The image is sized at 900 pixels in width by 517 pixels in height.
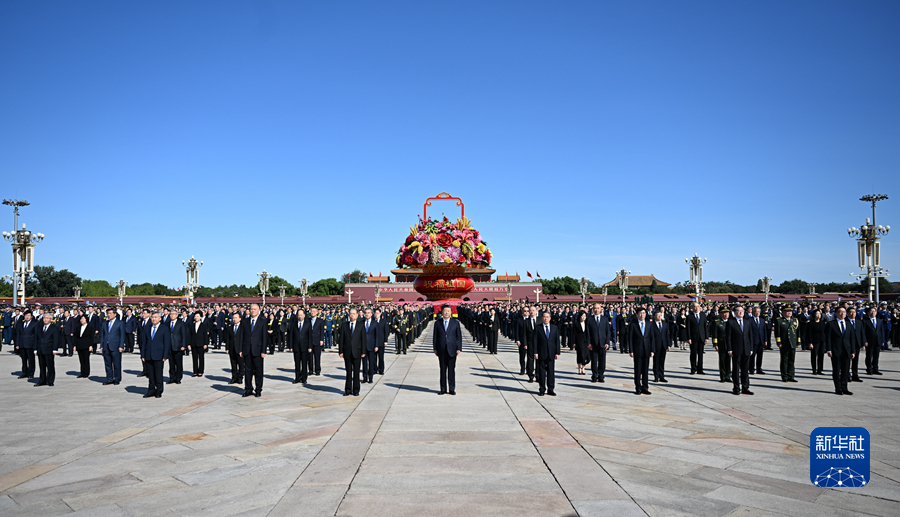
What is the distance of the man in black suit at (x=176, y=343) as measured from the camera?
1236 cm

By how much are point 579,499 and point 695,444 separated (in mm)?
2856

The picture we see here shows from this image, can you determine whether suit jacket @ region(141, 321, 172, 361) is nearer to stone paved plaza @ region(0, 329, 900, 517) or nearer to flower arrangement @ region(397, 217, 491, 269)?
stone paved plaza @ region(0, 329, 900, 517)

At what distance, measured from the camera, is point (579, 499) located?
4.90m

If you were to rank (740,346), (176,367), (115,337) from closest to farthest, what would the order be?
(740,346) < (115,337) < (176,367)

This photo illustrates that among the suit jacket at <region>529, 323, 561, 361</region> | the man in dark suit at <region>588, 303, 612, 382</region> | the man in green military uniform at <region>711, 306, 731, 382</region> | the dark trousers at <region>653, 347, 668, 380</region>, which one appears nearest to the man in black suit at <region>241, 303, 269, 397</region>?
the suit jacket at <region>529, 323, 561, 361</region>

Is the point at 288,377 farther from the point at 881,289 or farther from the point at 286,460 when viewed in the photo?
the point at 881,289

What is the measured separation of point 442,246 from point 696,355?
135 ft

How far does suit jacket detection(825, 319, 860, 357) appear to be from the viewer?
10.9 metres

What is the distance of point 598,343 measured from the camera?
515 inches

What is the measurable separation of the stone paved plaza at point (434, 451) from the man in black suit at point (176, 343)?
1129 millimetres

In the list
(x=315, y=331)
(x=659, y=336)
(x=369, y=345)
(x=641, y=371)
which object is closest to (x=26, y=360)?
(x=315, y=331)

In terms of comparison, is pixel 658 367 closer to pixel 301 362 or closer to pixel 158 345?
pixel 301 362

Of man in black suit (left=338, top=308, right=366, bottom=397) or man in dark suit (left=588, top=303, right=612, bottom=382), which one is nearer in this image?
man in black suit (left=338, top=308, right=366, bottom=397)

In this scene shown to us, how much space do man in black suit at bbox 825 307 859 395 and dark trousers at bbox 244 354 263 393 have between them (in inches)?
451
